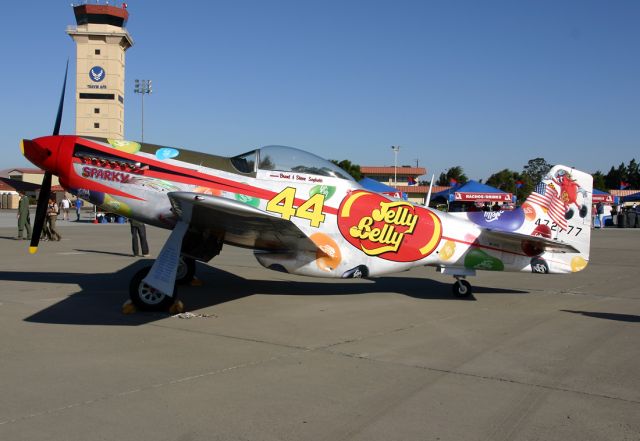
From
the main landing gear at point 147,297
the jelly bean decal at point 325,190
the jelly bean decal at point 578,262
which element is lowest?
the main landing gear at point 147,297

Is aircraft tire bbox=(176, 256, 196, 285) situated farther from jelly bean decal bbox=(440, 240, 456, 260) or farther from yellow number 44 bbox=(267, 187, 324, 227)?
jelly bean decal bbox=(440, 240, 456, 260)

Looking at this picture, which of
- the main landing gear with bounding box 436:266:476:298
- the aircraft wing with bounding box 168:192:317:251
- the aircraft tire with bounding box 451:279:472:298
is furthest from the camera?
the aircraft tire with bounding box 451:279:472:298

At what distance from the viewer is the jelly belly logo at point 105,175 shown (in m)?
8.02

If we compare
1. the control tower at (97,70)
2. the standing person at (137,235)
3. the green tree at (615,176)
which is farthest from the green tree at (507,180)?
the standing person at (137,235)

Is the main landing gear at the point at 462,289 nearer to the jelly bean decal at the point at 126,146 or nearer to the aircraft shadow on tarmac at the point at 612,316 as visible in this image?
the aircraft shadow on tarmac at the point at 612,316

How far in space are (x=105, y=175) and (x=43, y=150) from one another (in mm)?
980

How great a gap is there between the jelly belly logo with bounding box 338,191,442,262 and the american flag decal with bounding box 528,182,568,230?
1784 mm

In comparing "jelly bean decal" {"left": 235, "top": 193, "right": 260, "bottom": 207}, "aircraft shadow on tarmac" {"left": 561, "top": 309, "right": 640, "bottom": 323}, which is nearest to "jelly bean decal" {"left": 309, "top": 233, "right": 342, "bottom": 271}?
"jelly bean decal" {"left": 235, "top": 193, "right": 260, "bottom": 207}

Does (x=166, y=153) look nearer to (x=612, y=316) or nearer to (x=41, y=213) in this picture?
(x=41, y=213)

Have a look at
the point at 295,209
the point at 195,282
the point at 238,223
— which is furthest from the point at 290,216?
the point at 195,282

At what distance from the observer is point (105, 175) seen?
8039 millimetres

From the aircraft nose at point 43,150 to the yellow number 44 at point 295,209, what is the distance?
315 cm

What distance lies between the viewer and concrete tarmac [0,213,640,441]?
3.82 meters

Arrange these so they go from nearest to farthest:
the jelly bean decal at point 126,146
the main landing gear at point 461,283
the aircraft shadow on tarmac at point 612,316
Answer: the aircraft shadow on tarmac at point 612,316 < the jelly bean decal at point 126,146 < the main landing gear at point 461,283
